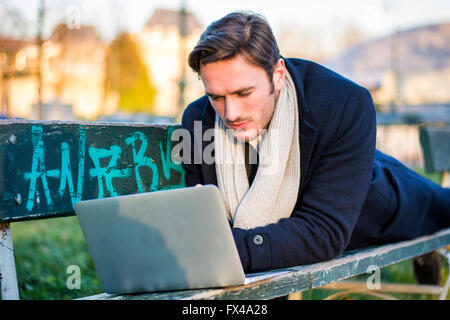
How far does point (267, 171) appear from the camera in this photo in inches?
91.6

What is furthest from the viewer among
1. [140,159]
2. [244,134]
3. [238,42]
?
[140,159]

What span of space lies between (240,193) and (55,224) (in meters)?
4.56

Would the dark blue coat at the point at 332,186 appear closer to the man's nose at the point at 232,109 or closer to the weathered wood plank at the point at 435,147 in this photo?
the man's nose at the point at 232,109

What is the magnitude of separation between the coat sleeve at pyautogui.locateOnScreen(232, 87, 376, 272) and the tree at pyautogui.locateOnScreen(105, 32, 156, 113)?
138 ft

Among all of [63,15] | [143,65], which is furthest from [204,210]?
[143,65]

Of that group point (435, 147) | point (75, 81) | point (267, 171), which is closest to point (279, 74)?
point (267, 171)

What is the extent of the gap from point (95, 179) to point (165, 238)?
842 mm

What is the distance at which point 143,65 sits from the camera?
50062 millimetres

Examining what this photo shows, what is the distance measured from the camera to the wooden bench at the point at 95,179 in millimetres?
1875

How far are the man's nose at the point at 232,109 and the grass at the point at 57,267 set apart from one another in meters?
1.75

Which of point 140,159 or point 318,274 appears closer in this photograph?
point 318,274

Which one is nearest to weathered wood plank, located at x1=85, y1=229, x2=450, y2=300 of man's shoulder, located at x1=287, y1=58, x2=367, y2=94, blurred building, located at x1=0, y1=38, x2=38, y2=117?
man's shoulder, located at x1=287, y1=58, x2=367, y2=94

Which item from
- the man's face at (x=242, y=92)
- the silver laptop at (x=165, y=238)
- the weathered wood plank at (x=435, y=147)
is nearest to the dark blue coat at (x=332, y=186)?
the man's face at (x=242, y=92)

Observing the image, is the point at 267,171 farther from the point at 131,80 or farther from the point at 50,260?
the point at 131,80
